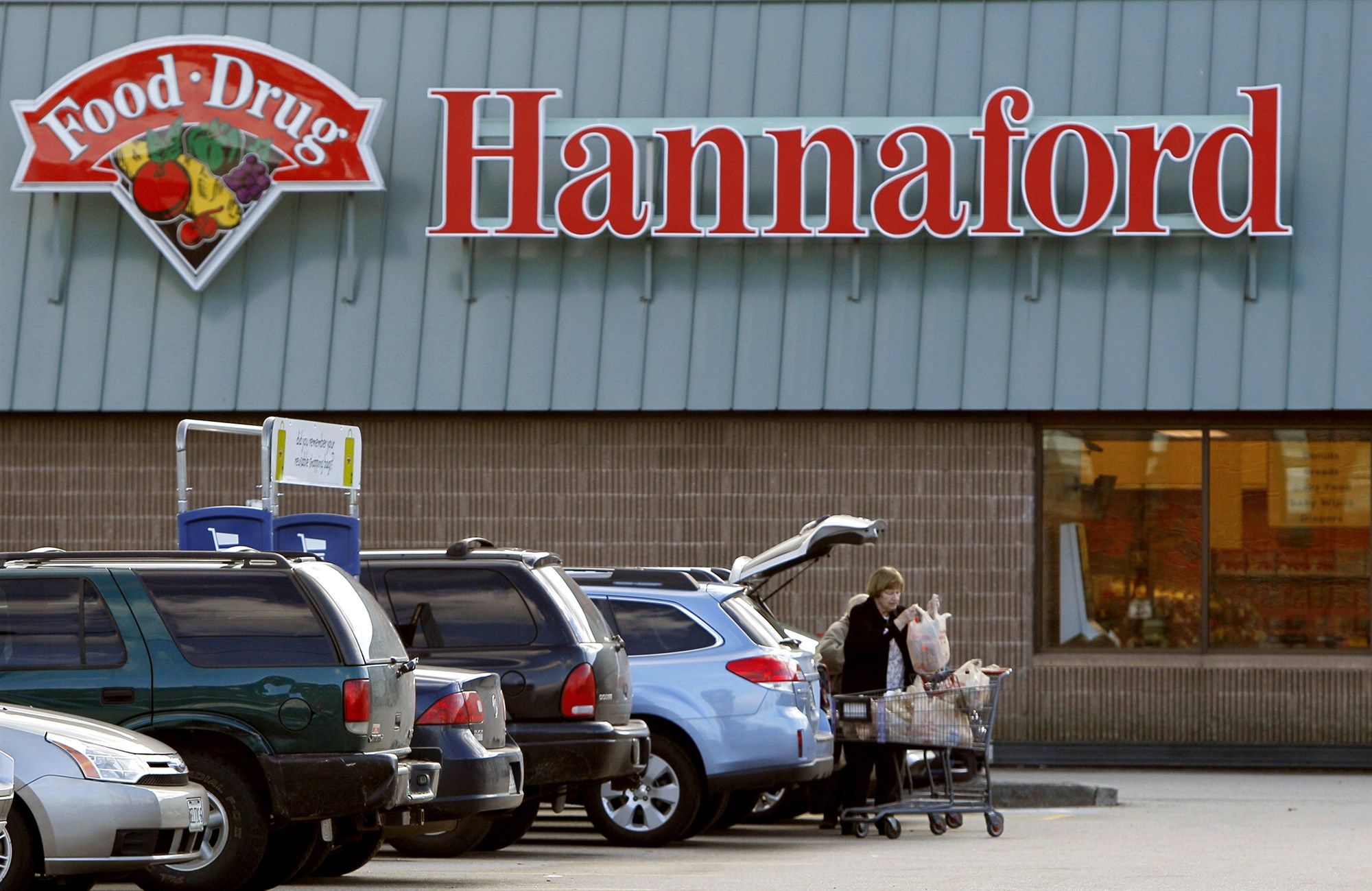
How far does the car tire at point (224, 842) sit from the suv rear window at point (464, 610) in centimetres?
224

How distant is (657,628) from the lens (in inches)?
519

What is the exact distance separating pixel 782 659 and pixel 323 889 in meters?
3.59

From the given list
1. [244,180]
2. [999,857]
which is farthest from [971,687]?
[244,180]

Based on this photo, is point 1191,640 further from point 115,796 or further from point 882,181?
point 115,796

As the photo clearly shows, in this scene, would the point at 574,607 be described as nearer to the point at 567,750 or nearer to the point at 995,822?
the point at 567,750

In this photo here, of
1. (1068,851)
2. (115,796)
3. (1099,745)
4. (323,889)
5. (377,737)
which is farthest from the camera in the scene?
(1099,745)

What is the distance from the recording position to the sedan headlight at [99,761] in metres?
8.83

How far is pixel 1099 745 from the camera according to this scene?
19047 millimetres

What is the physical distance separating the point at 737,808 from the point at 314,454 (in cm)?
377

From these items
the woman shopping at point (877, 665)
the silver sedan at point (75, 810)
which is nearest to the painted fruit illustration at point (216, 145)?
the woman shopping at point (877, 665)

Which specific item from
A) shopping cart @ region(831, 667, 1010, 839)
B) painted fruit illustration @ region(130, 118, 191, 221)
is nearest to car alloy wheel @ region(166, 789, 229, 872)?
shopping cart @ region(831, 667, 1010, 839)

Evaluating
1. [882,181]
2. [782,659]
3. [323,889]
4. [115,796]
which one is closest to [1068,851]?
[782,659]

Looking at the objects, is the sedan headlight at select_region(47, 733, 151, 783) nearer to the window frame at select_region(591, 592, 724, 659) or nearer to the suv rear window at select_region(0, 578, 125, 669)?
the suv rear window at select_region(0, 578, 125, 669)

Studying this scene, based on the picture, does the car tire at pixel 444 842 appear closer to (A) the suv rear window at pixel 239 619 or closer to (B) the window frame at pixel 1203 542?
(A) the suv rear window at pixel 239 619
